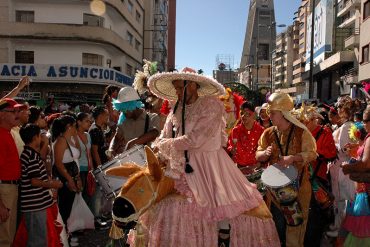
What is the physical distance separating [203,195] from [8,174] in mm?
2165

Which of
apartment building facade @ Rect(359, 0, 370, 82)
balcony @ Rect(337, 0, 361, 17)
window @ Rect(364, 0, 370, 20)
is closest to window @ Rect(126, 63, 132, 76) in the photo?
apartment building facade @ Rect(359, 0, 370, 82)

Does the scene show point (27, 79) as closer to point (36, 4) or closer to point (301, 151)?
point (301, 151)

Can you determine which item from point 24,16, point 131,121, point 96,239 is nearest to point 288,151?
point 131,121

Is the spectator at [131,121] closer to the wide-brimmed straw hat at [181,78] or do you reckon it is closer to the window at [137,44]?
the wide-brimmed straw hat at [181,78]

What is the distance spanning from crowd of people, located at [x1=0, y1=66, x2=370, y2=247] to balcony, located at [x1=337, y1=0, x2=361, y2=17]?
37.8 m

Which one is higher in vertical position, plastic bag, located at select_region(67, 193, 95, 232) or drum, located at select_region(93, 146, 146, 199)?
drum, located at select_region(93, 146, 146, 199)

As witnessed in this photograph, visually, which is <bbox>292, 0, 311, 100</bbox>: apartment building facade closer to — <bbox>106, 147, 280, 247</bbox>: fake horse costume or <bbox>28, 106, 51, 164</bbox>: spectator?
<bbox>28, 106, 51, 164</bbox>: spectator

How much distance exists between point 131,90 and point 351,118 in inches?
162

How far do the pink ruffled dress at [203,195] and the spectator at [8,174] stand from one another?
1.67m

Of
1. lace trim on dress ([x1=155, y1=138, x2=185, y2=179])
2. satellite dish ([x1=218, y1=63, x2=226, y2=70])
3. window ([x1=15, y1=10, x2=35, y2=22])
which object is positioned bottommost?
lace trim on dress ([x1=155, y1=138, x2=185, y2=179])

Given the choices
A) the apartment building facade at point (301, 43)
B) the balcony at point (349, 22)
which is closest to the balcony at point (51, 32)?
the balcony at point (349, 22)

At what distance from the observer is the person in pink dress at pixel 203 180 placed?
3660 millimetres

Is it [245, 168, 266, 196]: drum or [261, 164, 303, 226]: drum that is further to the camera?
[245, 168, 266, 196]: drum

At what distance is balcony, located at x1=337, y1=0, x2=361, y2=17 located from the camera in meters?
39.8
